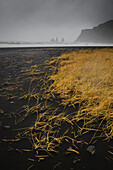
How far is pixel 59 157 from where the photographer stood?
1240 millimetres


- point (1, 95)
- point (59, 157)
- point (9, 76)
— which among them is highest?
point (9, 76)

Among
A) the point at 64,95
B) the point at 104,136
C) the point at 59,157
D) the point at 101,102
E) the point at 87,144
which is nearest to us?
the point at 59,157

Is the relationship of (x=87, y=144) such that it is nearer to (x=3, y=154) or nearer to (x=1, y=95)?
(x=3, y=154)

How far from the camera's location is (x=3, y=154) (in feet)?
4.19

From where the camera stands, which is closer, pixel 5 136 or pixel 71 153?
pixel 71 153

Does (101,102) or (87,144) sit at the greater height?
(101,102)

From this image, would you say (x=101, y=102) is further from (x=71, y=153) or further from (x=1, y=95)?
(x=1, y=95)

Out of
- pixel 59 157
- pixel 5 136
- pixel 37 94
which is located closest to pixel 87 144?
pixel 59 157

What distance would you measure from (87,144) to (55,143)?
0.43 metres

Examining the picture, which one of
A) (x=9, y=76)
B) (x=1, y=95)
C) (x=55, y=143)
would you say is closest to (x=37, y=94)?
(x=1, y=95)

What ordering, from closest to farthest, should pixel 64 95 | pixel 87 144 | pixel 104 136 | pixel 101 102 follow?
pixel 87 144 < pixel 104 136 < pixel 101 102 < pixel 64 95

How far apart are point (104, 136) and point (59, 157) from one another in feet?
2.41

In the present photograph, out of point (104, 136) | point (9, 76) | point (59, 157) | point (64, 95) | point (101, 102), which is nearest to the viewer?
point (59, 157)

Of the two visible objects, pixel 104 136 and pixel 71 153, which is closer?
pixel 71 153
